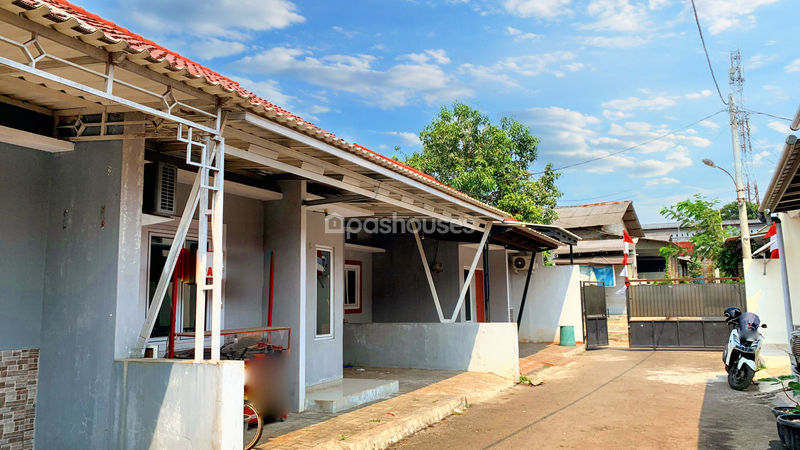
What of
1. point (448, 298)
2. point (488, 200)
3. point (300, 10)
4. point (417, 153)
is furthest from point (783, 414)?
point (417, 153)

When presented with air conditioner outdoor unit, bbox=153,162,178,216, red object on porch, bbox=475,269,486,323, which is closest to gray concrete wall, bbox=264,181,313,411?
air conditioner outdoor unit, bbox=153,162,178,216

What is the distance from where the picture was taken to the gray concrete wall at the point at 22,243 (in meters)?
4.84

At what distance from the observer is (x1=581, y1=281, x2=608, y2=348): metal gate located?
53.7ft

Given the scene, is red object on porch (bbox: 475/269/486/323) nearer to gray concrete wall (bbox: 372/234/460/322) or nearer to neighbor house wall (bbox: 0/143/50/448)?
gray concrete wall (bbox: 372/234/460/322)

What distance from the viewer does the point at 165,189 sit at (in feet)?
18.0

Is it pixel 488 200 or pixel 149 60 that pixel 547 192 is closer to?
pixel 488 200

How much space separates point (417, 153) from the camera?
23.0 metres

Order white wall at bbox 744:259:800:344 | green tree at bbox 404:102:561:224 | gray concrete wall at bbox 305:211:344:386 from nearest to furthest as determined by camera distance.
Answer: gray concrete wall at bbox 305:211:344:386
white wall at bbox 744:259:800:344
green tree at bbox 404:102:561:224

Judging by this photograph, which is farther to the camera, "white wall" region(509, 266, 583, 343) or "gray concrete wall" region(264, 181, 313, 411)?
"white wall" region(509, 266, 583, 343)

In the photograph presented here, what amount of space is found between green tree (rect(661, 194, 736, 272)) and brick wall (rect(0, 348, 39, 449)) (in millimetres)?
18946

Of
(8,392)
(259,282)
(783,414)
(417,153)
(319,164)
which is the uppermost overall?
(417,153)

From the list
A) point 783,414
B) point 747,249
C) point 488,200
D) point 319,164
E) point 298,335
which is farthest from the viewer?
point 488,200

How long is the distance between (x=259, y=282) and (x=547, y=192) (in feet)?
53.5

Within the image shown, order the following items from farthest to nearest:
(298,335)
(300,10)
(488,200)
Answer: (488,200) → (300,10) → (298,335)
